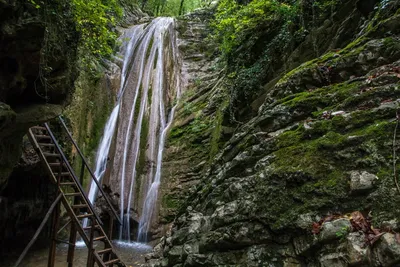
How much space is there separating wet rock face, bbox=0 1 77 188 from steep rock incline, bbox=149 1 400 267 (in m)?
3.39

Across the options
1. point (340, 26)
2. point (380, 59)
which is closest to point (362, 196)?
point (380, 59)

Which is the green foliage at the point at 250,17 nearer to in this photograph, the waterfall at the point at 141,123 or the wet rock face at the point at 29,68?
the waterfall at the point at 141,123

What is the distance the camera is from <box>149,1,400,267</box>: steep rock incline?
3.00 metres

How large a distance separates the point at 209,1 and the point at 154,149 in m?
14.3

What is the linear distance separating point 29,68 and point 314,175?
16.1 ft

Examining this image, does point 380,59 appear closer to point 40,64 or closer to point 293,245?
point 293,245

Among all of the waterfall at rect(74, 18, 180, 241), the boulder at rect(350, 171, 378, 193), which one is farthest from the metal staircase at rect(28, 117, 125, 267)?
the boulder at rect(350, 171, 378, 193)

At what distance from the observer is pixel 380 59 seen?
15.8 ft

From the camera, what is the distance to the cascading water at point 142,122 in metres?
11.0

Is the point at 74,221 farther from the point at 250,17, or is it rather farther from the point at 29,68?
the point at 250,17

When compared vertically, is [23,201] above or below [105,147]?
below

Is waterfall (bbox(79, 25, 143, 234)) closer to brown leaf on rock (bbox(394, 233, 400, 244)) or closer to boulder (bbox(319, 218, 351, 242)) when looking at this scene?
boulder (bbox(319, 218, 351, 242))

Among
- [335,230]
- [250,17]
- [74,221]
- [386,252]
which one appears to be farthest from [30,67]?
[250,17]

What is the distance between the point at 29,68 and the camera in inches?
202
